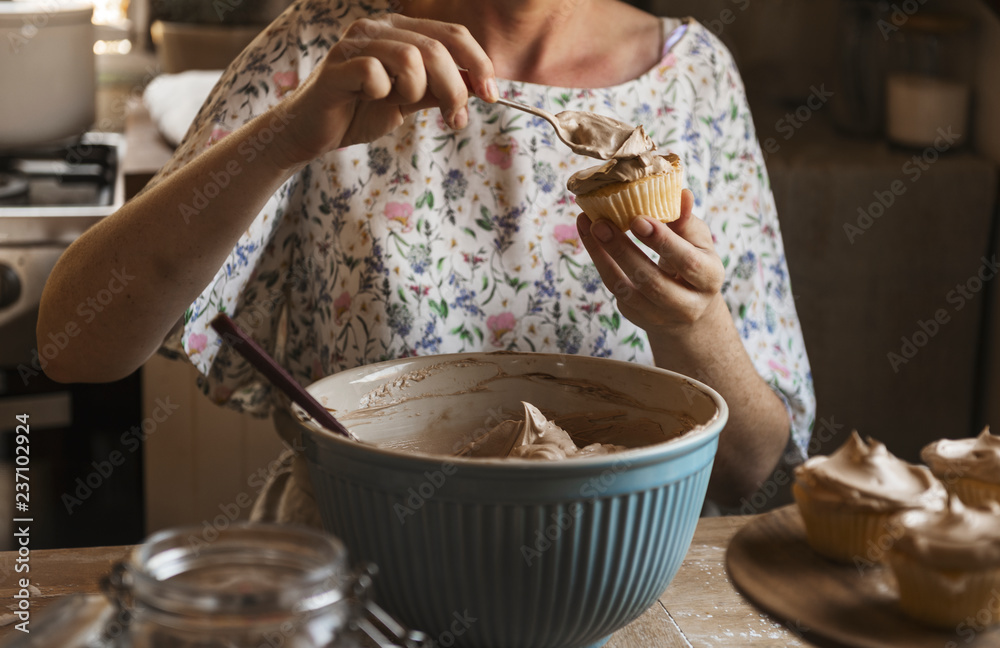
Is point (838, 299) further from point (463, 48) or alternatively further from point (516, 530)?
point (516, 530)

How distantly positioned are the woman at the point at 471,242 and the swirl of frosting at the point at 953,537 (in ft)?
1.30

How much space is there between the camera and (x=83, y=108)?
2.24 m

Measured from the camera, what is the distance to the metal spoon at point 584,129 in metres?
1.02

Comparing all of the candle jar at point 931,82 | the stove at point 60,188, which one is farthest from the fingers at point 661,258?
the candle jar at point 931,82

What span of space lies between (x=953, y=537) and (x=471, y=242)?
746 mm

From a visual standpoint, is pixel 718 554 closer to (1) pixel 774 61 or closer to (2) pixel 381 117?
(2) pixel 381 117

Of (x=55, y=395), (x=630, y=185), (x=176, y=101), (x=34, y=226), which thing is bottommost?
(x=55, y=395)

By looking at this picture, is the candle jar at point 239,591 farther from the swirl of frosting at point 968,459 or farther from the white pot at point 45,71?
the white pot at point 45,71

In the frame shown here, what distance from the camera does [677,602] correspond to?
856 mm

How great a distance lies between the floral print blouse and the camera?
1199 mm

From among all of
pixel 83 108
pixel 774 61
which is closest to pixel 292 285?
pixel 83 108

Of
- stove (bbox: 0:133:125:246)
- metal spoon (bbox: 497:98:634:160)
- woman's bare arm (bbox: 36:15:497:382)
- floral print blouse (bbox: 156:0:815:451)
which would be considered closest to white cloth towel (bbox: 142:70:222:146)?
stove (bbox: 0:133:125:246)

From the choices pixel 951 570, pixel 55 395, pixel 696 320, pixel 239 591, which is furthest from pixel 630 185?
pixel 55 395

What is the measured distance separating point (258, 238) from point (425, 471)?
2.04ft
